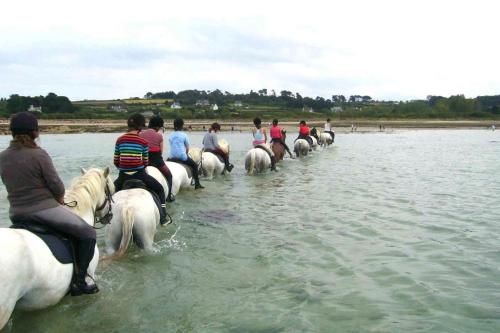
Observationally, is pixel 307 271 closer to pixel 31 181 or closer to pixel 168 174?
pixel 31 181

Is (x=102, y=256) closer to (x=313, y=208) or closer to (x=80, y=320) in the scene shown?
(x=80, y=320)

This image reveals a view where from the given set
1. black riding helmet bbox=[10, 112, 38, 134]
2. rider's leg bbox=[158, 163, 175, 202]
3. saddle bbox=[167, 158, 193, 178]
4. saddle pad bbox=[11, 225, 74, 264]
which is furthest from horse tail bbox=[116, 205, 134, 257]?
saddle bbox=[167, 158, 193, 178]

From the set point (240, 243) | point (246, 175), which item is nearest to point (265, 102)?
point (246, 175)

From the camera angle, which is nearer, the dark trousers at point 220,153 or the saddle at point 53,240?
the saddle at point 53,240

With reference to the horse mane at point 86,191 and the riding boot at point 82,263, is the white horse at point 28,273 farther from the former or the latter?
the horse mane at point 86,191

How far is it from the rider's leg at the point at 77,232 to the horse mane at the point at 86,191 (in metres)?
0.96

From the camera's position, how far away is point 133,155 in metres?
7.84

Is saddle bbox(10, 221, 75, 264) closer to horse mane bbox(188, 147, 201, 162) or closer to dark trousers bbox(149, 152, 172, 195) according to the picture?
dark trousers bbox(149, 152, 172, 195)

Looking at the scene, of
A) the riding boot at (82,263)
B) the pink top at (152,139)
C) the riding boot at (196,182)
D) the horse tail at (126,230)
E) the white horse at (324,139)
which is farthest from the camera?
the white horse at (324,139)

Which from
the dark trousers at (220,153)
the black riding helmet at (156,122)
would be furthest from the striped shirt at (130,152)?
the dark trousers at (220,153)

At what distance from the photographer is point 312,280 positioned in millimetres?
6473

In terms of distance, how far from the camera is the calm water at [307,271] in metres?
5.17

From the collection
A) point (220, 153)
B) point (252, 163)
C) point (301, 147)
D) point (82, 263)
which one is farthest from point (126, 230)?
point (301, 147)

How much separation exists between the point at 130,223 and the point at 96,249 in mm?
1267
